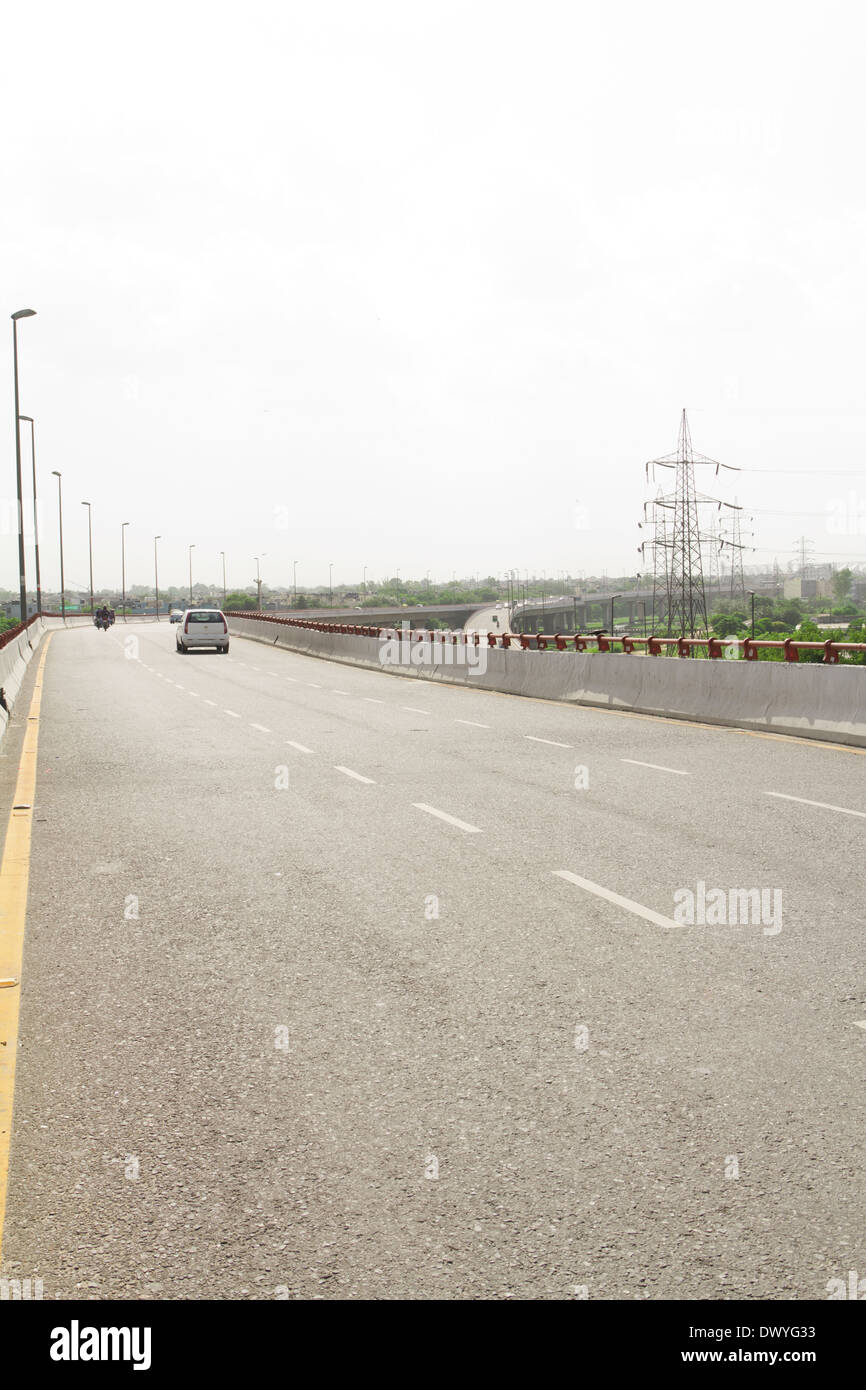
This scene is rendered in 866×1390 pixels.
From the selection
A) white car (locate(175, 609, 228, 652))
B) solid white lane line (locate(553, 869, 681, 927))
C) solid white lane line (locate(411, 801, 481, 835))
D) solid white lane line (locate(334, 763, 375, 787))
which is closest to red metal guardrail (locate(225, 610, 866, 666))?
white car (locate(175, 609, 228, 652))

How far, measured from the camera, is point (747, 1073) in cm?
479

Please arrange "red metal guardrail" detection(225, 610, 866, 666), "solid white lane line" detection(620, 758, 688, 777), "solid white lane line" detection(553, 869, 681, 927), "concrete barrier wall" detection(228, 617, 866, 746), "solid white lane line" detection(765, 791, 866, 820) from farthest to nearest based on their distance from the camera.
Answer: "red metal guardrail" detection(225, 610, 866, 666)
"concrete barrier wall" detection(228, 617, 866, 746)
"solid white lane line" detection(620, 758, 688, 777)
"solid white lane line" detection(765, 791, 866, 820)
"solid white lane line" detection(553, 869, 681, 927)

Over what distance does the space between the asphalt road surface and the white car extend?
35971 millimetres

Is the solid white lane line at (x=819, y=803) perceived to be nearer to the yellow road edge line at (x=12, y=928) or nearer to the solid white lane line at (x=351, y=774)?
the solid white lane line at (x=351, y=774)

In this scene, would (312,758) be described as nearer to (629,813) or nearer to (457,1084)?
(629,813)

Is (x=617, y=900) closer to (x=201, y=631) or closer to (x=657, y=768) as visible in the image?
(x=657, y=768)

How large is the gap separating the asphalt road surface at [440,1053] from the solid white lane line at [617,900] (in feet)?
0.09

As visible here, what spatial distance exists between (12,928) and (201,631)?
133 ft

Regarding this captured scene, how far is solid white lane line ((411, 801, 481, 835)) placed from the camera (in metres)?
10.2

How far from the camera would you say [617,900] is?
25.1 ft

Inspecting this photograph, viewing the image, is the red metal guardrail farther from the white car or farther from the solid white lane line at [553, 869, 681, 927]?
the solid white lane line at [553, 869, 681, 927]

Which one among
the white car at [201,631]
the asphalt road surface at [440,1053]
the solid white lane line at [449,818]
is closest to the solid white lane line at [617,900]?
the asphalt road surface at [440,1053]

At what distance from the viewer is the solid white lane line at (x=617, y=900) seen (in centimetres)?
714
